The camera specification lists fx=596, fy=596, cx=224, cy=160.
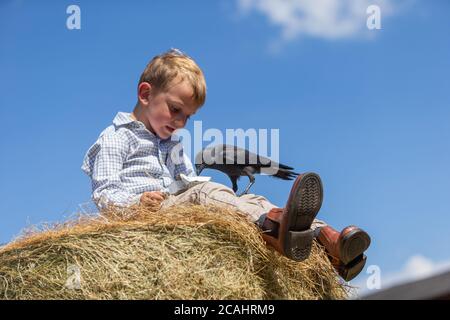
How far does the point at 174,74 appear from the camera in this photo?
3.01 metres

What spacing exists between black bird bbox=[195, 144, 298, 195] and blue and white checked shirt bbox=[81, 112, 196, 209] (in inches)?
64.2

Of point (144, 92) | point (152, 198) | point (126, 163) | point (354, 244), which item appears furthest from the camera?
point (144, 92)

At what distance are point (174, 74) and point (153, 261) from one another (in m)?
1.22

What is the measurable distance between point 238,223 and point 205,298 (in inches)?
14.9

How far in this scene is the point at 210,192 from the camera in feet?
8.19

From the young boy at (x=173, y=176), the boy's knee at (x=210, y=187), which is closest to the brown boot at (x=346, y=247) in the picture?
the young boy at (x=173, y=176)

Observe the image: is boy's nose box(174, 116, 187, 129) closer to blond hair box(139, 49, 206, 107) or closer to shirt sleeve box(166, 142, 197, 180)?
blond hair box(139, 49, 206, 107)

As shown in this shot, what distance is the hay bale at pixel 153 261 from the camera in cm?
202

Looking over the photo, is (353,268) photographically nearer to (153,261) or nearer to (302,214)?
(302,214)

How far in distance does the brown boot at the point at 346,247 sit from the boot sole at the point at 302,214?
0.53 feet

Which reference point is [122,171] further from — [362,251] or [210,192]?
[362,251]

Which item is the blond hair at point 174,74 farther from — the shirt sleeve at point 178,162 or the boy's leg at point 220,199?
the boy's leg at point 220,199

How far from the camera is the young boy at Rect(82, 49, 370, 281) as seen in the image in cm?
210

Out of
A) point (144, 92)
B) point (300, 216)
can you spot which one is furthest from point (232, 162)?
point (300, 216)
